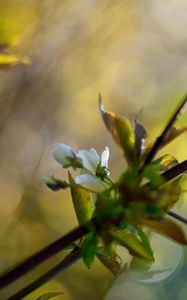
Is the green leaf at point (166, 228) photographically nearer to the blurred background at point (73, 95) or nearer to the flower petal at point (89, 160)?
the flower petal at point (89, 160)

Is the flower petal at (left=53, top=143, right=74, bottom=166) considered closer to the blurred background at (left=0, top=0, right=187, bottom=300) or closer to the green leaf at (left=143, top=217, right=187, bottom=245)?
the green leaf at (left=143, top=217, right=187, bottom=245)

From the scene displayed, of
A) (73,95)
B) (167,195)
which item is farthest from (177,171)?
(73,95)

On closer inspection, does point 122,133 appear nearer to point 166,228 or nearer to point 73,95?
point 166,228

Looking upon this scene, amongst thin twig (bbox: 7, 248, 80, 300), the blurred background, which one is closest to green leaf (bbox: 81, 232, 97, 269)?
thin twig (bbox: 7, 248, 80, 300)

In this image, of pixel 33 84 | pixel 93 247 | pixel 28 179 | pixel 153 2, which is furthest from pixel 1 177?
pixel 93 247

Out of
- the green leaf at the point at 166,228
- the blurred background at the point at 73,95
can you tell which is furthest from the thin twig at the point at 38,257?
the blurred background at the point at 73,95

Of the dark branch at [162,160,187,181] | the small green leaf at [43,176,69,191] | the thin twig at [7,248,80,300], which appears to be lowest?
the dark branch at [162,160,187,181]
